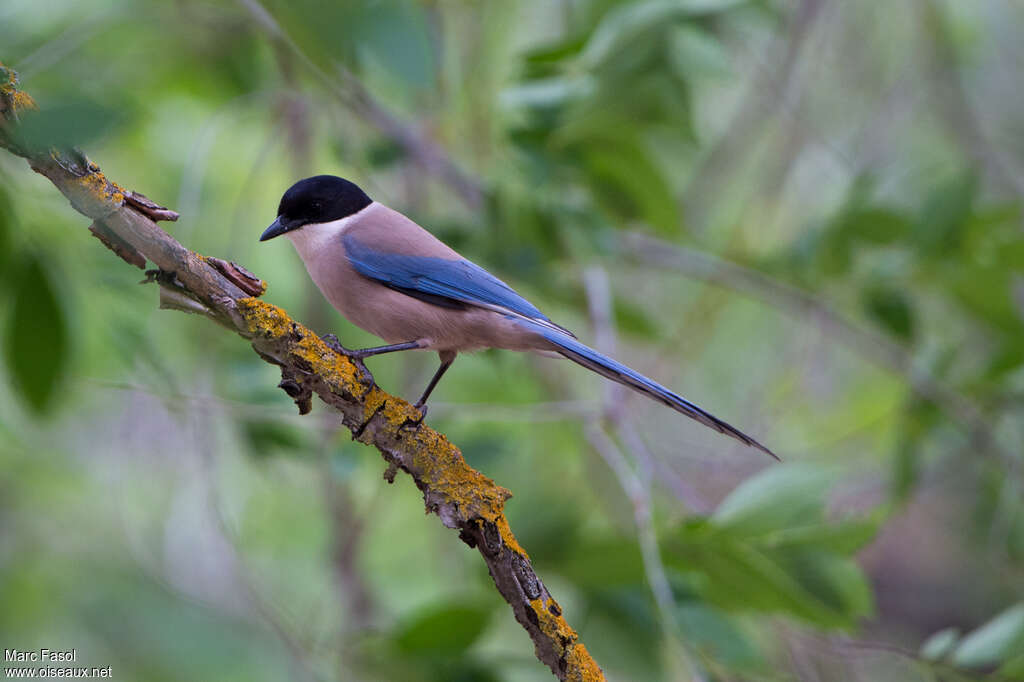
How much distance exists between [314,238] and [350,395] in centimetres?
72

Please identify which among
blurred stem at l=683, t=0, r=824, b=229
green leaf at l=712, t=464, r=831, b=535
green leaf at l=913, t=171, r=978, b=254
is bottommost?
green leaf at l=712, t=464, r=831, b=535

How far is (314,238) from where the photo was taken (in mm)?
2473

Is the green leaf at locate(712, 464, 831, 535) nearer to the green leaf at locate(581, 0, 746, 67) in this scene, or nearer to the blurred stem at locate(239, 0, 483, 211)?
the green leaf at locate(581, 0, 746, 67)

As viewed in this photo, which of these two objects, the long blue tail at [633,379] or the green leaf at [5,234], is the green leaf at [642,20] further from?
the green leaf at [5,234]

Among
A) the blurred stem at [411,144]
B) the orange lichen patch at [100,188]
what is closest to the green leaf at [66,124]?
the orange lichen patch at [100,188]

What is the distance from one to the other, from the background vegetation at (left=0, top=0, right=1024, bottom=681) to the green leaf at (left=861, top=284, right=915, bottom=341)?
0.01 m

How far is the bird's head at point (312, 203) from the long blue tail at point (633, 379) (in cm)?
61

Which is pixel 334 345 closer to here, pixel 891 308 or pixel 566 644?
pixel 566 644

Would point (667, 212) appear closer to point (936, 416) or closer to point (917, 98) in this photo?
point (936, 416)

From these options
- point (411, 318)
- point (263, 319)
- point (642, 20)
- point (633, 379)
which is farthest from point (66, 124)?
point (642, 20)

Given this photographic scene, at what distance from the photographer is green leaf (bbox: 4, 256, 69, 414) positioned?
2.25m

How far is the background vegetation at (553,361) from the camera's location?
8.61ft

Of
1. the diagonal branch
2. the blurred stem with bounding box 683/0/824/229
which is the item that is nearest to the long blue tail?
the diagonal branch

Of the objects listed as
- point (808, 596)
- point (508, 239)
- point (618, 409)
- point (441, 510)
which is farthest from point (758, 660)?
point (508, 239)
